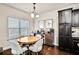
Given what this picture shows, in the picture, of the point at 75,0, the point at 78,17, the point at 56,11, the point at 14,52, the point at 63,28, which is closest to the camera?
the point at 75,0

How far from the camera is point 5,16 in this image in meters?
2.01

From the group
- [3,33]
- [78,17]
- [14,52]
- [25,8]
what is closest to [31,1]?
[25,8]

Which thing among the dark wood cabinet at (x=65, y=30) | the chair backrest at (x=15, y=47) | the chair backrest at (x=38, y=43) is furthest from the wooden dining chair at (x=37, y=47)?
the dark wood cabinet at (x=65, y=30)

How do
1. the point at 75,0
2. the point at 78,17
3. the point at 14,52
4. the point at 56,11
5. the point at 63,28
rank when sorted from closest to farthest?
the point at 75,0, the point at 14,52, the point at 56,11, the point at 63,28, the point at 78,17

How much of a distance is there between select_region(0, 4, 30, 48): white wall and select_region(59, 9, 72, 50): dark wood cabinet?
84 centimetres

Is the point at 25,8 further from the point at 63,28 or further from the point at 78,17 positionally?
the point at 78,17

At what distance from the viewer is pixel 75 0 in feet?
6.07

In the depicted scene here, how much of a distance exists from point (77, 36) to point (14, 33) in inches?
57.0

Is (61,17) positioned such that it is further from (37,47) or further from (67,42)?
(37,47)

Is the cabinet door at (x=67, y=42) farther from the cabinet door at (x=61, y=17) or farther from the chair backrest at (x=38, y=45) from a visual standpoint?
the chair backrest at (x=38, y=45)

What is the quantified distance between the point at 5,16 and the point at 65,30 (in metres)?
1.56

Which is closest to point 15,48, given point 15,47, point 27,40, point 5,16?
point 15,47

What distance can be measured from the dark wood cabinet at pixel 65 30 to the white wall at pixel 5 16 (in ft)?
2.74

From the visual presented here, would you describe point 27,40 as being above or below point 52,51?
above
